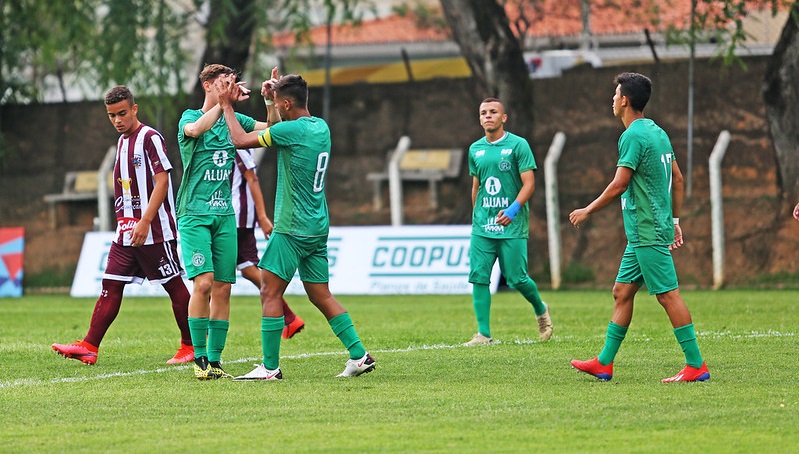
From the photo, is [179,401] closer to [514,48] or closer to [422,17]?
[514,48]

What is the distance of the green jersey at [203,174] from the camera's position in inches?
377

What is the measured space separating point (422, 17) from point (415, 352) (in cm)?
3004

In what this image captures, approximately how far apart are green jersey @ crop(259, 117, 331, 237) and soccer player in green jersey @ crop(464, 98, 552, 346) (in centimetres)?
306

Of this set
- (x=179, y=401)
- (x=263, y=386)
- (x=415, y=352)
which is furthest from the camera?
(x=415, y=352)

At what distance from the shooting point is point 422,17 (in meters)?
40.0

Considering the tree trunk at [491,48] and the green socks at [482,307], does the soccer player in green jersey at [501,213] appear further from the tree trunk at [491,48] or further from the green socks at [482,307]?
the tree trunk at [491,48]

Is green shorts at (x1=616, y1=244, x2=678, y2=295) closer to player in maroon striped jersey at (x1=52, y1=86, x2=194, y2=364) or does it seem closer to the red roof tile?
player in maroon striped jersey at (x1=52, y1=86, x2=194, y2=364)

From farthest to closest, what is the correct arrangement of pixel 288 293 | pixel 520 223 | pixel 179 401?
pixel 288 293
pixel 520 223
pixel 179 401

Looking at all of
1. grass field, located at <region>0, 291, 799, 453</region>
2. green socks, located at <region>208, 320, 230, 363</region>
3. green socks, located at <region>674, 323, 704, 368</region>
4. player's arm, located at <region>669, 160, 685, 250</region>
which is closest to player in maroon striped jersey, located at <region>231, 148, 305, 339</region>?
grass field, located at <region>0, 291, 799, 453</region>

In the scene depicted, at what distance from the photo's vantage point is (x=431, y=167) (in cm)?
2472

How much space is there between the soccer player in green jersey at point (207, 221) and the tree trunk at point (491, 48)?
12.7m

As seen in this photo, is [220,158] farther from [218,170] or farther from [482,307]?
[482,307]

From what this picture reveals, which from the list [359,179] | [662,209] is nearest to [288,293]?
[359,179]

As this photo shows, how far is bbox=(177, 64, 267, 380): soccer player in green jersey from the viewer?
9.36m
